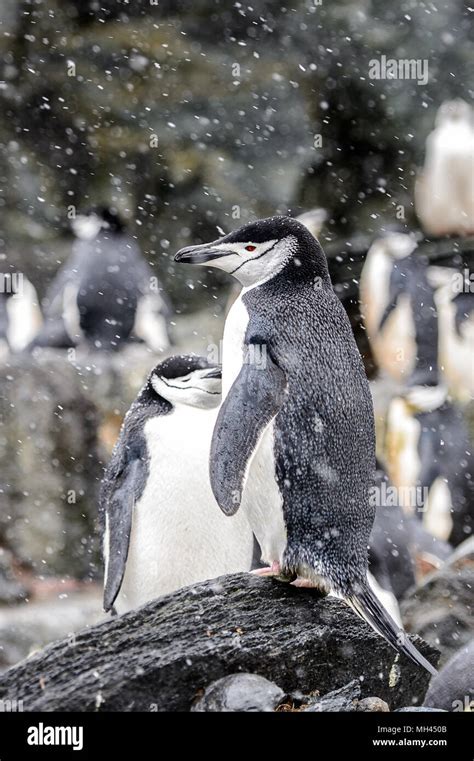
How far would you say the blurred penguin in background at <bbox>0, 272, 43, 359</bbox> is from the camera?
3806 millimetres

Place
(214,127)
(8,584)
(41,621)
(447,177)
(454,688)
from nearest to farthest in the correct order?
(454,688), (41,621), (8,584), (447,177), (214,127)

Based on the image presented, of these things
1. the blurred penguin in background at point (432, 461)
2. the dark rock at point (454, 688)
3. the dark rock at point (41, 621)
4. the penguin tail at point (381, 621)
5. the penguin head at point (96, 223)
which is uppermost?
the penguin head at point (96, 223)

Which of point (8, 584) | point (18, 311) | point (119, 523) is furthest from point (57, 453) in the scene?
point (18, 311)

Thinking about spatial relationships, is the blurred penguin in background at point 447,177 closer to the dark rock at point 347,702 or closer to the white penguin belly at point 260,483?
the white penguin belly at point 260,483

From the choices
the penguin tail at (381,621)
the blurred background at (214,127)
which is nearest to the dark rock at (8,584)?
the blurred background at (214,127)

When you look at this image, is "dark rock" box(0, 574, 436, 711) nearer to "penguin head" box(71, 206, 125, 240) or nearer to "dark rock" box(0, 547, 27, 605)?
"dark rock" box(0, 547, 27, 605)

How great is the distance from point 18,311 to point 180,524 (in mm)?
2546

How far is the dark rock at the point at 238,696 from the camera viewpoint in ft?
3.87

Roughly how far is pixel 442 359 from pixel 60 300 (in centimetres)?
138

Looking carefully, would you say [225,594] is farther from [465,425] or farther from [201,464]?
[465,425]

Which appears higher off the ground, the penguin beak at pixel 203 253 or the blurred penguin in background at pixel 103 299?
the penguin beak at pixel 203 253

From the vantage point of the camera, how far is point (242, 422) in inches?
49.3

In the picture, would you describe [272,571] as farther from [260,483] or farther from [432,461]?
[432,461]

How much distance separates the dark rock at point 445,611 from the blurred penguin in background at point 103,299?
1.71m
